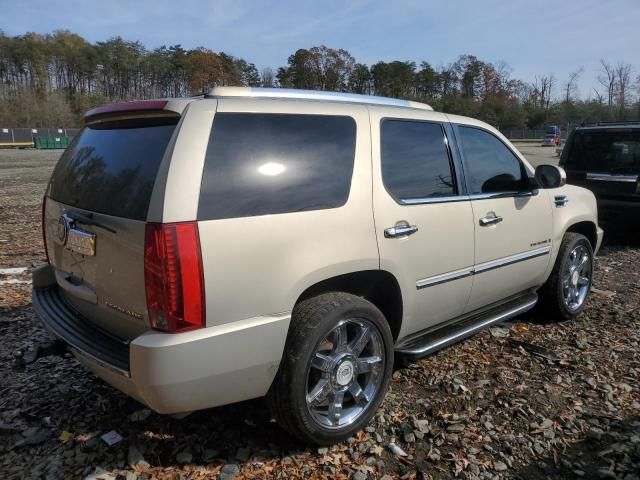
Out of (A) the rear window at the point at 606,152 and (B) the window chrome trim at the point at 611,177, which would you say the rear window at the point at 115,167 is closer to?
(B) the window chrome trim at the point at 611,177

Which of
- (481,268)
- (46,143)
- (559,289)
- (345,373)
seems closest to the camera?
(345,373)

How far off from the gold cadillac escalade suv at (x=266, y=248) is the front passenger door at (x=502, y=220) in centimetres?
3

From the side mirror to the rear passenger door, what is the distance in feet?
3.44

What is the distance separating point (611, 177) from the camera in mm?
7688

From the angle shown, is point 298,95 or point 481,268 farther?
point 481,268

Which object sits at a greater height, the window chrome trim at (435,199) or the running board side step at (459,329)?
the window chrome trim at (435,199)

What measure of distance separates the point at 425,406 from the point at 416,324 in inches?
20.2

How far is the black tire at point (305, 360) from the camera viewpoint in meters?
2.54

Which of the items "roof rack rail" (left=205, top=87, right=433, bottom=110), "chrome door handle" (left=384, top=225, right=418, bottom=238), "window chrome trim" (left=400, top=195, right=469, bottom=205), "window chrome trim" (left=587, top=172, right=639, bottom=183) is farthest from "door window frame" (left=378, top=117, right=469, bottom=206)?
"window chrome trim" (left=587, top=172, right=639, bottom=183)

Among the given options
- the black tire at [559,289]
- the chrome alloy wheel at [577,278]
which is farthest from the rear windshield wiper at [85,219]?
the chrome alloy wheel at [577,278]

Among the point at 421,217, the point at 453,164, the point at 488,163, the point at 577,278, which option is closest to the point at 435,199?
the point at 421,217

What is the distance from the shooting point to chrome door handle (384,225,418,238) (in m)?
2.94

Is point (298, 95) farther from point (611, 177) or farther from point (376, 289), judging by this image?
point (611, 177)

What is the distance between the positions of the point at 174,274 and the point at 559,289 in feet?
11.8
